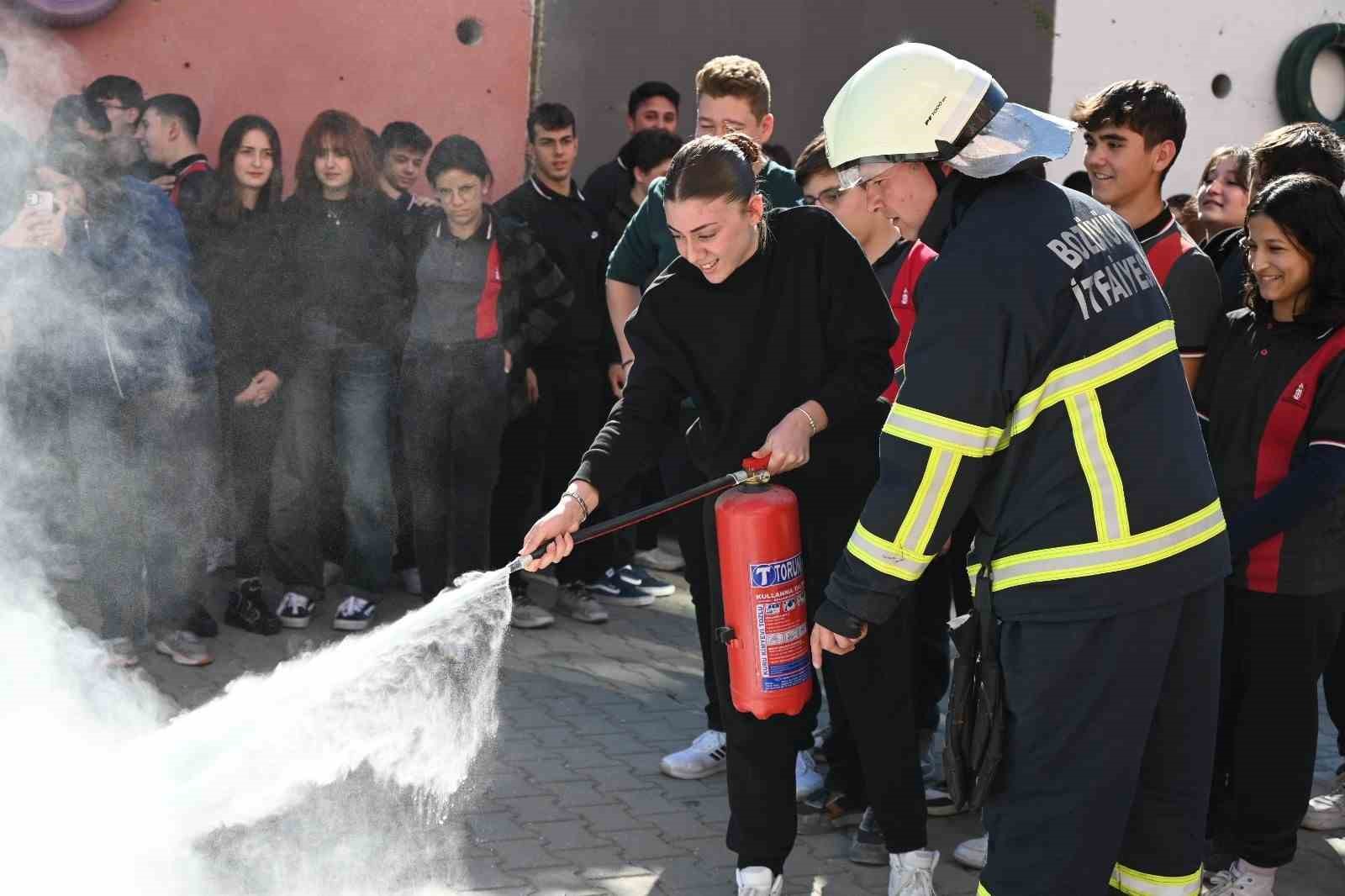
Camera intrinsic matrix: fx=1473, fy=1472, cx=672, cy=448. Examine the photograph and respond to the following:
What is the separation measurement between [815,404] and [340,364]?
11.4 feet

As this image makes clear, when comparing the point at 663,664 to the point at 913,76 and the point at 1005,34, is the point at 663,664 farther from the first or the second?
the point at 1005,34

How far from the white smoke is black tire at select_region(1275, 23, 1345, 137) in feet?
26.3

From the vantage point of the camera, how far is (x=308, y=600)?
6.85 metres

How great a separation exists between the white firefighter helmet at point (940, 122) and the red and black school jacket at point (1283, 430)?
1.50 metres

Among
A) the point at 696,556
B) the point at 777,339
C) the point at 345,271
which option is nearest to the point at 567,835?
the point at 696,556

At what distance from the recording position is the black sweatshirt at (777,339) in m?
4.05

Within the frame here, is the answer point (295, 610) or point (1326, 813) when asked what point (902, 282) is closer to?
point (1326, 813)

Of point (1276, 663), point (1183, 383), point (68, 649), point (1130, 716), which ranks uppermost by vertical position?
point (1183, 383)

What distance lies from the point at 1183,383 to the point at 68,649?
420cm

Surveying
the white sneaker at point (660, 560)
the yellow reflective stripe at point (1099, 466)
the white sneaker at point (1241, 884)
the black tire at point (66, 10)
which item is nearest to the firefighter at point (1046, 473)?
the yellow reflective stripe at point (1099, 466)

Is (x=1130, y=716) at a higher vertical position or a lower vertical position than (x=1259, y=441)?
lower

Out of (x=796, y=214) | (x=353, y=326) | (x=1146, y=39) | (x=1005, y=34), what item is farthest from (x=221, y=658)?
(x=1146, y=39)

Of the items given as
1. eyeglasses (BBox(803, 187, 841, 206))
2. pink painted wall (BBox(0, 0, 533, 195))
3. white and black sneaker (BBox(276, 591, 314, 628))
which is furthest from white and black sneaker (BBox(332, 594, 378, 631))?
eyeglasses (BBox(803, 187, 841, 206))

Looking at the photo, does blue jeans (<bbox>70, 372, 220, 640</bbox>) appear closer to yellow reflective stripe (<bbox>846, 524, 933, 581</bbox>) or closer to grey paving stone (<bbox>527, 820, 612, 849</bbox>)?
grey paving stone (<bbox>527, 820, 612, 849</bbox>)
